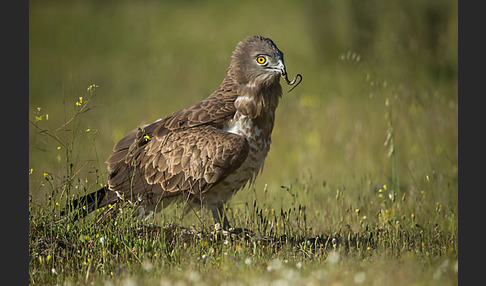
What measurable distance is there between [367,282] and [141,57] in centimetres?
1505

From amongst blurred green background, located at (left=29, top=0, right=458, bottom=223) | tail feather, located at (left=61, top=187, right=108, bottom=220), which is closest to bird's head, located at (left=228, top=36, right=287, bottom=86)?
blurred green background, located at (left=29, top=0, right=458, bottom=223)

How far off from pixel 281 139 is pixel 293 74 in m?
3.47

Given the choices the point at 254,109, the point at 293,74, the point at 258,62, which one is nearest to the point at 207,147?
the point at 254,109

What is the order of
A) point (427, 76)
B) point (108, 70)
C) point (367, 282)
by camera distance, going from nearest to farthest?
1. point (367, 282)
2. point (427, 76)
3. point (108, 70)

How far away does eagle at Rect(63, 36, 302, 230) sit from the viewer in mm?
6820

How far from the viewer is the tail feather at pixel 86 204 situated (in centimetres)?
646

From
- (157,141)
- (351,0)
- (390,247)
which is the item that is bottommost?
(390,247)

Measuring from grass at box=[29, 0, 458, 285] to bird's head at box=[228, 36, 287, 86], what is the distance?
95 centimetres

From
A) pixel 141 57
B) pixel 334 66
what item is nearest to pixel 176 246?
pixel 334 66

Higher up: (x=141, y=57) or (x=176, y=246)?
(x=141, y=57)

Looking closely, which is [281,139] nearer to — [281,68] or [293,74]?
[293,74]

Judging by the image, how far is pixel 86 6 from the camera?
22328 mm

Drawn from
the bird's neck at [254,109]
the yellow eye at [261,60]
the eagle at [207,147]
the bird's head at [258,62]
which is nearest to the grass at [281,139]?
the eagle at [207,147]

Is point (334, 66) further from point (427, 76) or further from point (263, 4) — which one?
point (263, 4)
